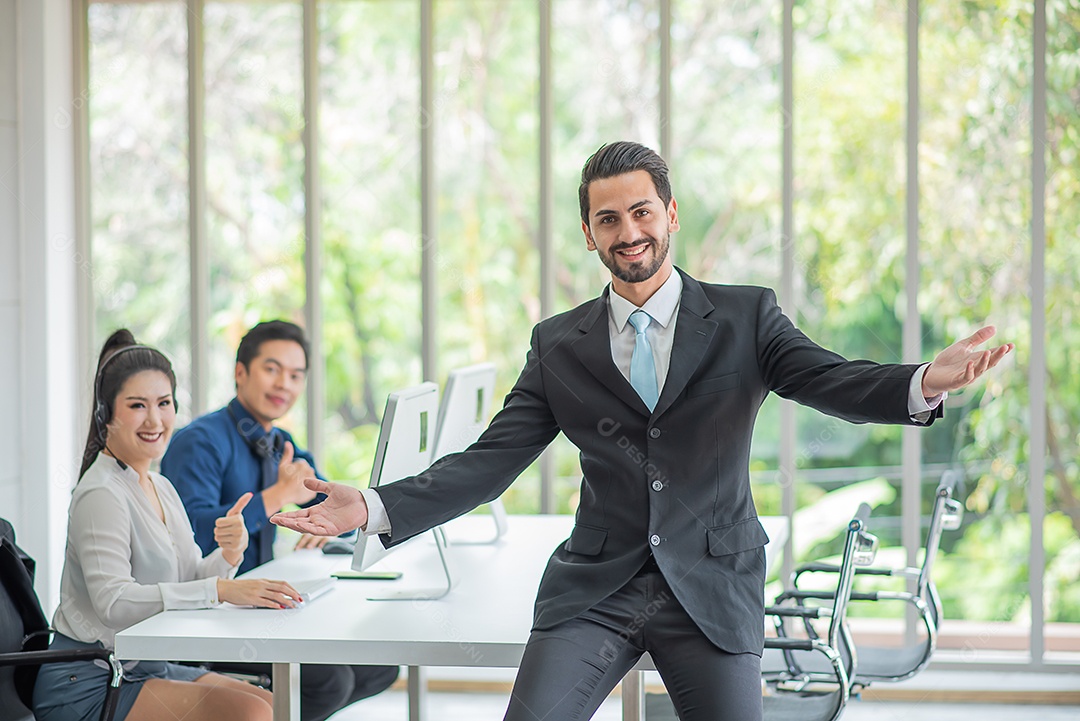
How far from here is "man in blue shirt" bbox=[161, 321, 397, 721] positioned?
9.80 feet

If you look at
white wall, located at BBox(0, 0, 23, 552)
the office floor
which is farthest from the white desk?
white wall, located at BBox(0, 0, 23, 552)

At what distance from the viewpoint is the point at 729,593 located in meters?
1.99

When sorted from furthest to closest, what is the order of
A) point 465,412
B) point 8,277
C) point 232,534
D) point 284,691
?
point 8,277, point 465,412, point 232,534, point 284,691

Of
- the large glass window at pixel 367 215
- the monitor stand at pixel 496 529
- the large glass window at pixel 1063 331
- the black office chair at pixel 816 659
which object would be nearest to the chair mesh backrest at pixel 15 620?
the monitor stand at pixel 496 529

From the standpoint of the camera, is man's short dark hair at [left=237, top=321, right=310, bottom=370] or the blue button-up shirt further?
man's short dark hair at [left=237, top=321, right=310, bottom=370]

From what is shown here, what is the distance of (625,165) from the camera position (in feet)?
6.79

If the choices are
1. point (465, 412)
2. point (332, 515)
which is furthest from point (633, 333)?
point (465, 412)

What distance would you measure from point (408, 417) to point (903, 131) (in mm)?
2464

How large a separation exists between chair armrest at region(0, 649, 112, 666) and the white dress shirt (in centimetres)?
67

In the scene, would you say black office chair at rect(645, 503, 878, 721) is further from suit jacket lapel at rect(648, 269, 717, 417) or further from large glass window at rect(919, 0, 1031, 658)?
large glass window at rect(919, 0, 1031, 658)

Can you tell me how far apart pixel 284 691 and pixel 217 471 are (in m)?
1.07

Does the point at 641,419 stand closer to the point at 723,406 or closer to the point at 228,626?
the point at 723,406

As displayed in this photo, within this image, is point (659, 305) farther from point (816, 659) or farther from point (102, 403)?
point (102, 403)

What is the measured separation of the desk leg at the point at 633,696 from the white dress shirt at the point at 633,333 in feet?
1.90
